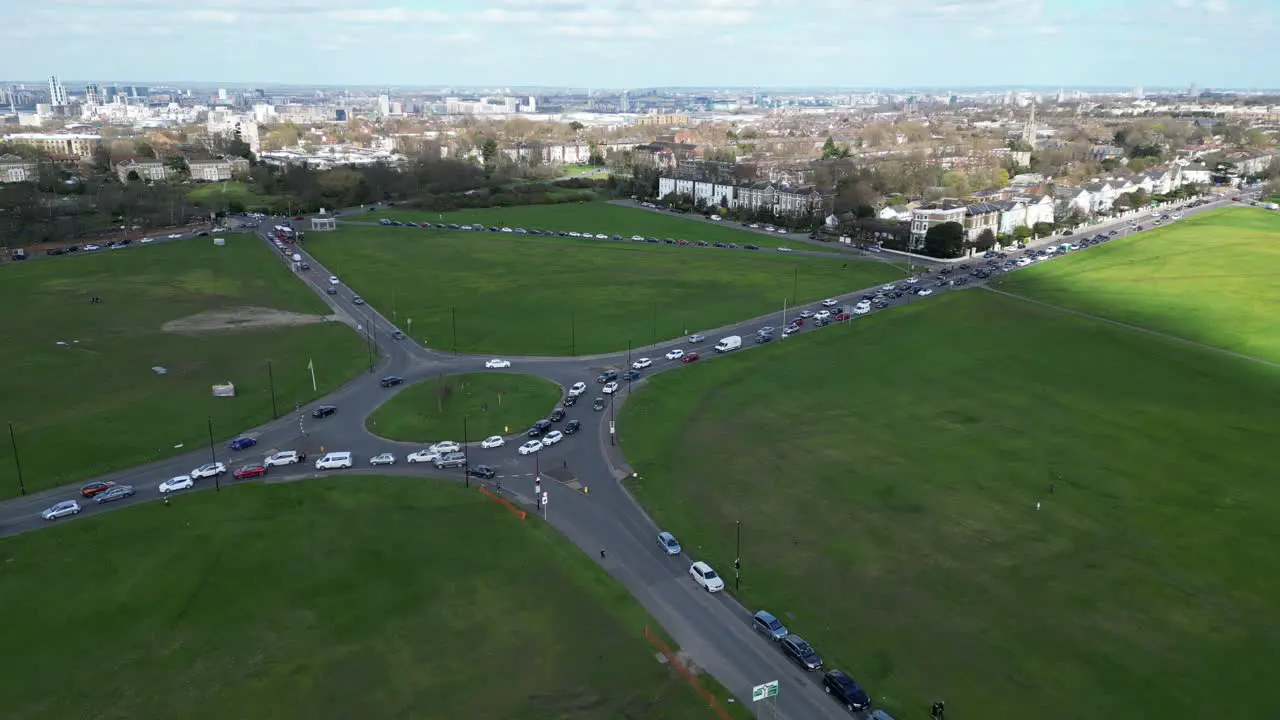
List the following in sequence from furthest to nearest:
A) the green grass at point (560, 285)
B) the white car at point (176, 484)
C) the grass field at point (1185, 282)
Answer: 1. the grass field at point (1185, 282)
2. the green grass at point (560, 285)
3. the white car at point (176, 484)

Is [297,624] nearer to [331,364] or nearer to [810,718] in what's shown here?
[810,718]

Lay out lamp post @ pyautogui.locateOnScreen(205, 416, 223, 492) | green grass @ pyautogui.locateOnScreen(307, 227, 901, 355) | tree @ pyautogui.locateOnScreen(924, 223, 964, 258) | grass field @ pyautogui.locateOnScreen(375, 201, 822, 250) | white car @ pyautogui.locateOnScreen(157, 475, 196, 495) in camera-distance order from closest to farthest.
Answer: white car @ pyautogui.locateOnScreen(157, 475, 196, 495)
lamp post @ pyautogui.locateOnScreen(205, 416, 223, 492)
green grass @ pyautogui.locateOnScreen(307, 227, 901, 355)
tree @ pyautogui.locateOnScreen(924, 223, 964, 258)
grass field @ pyautogui.locateOnScreen(375, 201, 822, 250)

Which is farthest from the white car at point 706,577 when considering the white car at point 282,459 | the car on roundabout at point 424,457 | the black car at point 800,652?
the white car at point 282,459

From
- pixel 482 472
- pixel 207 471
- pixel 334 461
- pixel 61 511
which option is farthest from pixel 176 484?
pixel 482 472

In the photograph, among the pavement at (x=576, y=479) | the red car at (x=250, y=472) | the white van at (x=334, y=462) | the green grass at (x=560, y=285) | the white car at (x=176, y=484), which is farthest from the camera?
the green grass at (x=560, y=285)

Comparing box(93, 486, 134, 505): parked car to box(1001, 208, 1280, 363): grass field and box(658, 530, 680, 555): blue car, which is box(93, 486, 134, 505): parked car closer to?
box(658, 530, 680, 555): blue car

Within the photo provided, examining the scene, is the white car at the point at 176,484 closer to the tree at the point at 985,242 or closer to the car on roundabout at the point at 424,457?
the car on roundabout at the point at 424,457

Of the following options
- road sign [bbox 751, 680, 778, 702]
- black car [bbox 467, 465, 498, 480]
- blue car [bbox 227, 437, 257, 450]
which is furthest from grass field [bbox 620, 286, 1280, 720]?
blue car [bbox 227, 437, 257, 450]

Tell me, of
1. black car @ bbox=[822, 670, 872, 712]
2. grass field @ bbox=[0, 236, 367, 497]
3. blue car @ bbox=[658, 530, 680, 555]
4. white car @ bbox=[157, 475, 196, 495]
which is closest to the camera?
black car @ bbox=[822, 670, 872, 712]
